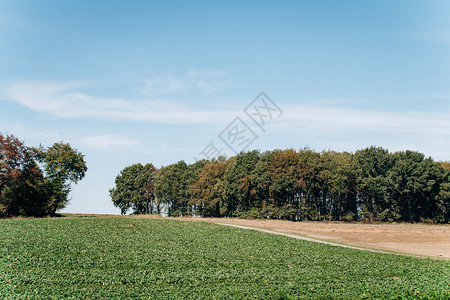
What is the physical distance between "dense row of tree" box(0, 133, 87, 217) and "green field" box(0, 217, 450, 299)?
20749 millimetres

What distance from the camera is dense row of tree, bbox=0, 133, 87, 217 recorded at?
57028 millimetres

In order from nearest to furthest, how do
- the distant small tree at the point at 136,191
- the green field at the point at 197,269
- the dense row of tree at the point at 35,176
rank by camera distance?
the green field at the point at 197,269
the dense row of tree at the point at 35,176
the distant small tree at the point at 136,191

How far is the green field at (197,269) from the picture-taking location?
18578mm

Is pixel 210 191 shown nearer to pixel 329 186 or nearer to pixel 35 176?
pixel 329 186

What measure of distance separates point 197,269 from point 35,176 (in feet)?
149

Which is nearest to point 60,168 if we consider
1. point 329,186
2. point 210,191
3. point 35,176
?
point 35,176

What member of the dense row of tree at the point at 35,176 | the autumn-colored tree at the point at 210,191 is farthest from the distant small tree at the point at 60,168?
the autumn-colored tree at the point at 210,191

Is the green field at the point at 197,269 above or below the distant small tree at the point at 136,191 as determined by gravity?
below

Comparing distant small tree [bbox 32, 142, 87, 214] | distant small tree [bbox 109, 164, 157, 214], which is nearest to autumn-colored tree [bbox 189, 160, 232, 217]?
distant small tree [bbox 109, 164, 157, 214]

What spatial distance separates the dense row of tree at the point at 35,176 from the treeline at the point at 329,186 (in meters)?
35.9

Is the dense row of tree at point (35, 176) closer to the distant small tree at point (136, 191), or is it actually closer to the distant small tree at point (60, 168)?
the distant small tree at point (60, 168)

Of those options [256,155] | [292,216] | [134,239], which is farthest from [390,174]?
[134,239]

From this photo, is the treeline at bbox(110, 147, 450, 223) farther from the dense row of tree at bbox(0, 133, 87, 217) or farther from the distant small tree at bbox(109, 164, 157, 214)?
the dense row of tree at bbox(0, 133, 87, 217)

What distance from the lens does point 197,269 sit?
2414 centimetres
